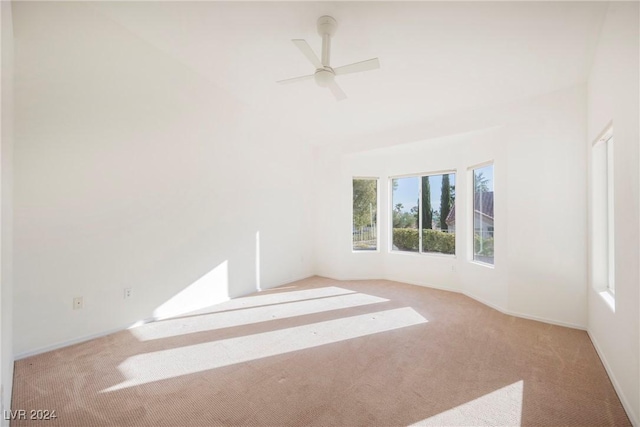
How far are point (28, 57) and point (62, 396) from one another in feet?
8.81

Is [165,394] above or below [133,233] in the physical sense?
below

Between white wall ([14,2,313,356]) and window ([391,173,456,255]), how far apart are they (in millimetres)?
2897

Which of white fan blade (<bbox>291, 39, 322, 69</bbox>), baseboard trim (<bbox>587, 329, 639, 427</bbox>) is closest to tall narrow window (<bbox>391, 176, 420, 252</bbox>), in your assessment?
baseboard trim (<bbox>587, 329, 639, 427</bbox>)

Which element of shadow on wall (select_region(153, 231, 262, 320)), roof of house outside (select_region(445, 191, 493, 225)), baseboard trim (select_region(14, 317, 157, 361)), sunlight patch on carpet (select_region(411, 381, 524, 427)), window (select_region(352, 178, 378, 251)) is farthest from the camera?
window (select_region(352, 178, 378, 251))

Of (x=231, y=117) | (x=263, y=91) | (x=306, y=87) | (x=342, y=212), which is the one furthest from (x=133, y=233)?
(x=342, y=212)

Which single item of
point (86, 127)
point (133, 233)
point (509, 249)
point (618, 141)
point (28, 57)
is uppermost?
point (28, 57)

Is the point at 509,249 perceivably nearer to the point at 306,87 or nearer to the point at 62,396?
the point at 306,87

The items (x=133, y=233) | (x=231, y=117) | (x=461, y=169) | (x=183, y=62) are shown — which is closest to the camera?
(x=133, y=233)

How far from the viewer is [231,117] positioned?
401cm

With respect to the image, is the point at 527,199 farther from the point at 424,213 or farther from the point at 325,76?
the point at 325,76

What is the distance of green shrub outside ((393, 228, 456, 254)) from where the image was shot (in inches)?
188

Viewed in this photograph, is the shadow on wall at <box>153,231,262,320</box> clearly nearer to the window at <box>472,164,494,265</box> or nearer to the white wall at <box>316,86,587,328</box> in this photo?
the white wall at <box>316,86,587,328</box>

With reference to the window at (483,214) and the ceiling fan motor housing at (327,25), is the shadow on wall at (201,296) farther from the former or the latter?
the window at (483,214)

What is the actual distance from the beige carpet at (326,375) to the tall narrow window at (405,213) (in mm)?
1989
